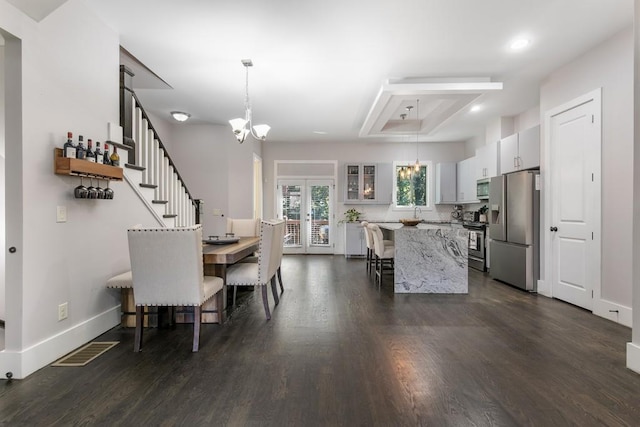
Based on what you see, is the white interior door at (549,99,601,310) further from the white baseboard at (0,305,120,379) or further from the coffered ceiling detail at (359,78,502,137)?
the white baseboard at (0,305,120,379)

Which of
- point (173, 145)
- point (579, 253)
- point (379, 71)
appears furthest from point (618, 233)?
point (173, 145)

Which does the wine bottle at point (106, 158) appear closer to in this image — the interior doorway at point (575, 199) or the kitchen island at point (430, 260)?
the kitchen island at point (430, 260)

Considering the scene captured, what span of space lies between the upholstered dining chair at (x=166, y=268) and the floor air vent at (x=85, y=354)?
11.5 inches

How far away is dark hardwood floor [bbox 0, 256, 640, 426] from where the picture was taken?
5.86ft

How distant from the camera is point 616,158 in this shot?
10.9 feet

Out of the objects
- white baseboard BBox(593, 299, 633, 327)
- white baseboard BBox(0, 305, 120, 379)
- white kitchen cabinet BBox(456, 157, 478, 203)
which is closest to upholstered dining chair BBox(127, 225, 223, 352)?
white baseboard BBox(0, 305, 120, 379)

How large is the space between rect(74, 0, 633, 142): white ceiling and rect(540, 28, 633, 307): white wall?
0.22 metres

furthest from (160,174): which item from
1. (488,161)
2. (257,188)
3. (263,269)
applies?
(488,161)

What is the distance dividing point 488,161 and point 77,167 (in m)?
5.92

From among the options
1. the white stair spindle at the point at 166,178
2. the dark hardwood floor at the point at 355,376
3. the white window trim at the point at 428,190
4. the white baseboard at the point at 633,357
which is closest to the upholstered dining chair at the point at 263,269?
the dark hardwood floor at the point at 355,376

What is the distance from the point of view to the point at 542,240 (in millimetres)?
4379

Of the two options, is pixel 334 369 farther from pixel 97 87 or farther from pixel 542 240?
pixel 542 240

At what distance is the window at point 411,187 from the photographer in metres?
8.19

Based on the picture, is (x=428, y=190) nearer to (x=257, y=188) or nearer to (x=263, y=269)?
(x=257, y=188)
